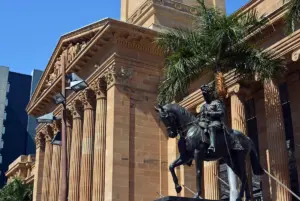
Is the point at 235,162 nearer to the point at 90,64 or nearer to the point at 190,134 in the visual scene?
the point at 190,134

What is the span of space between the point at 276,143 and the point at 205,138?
960 cm

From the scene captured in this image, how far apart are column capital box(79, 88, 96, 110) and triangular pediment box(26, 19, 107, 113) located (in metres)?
2.57

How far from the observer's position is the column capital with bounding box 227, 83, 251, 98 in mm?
23038

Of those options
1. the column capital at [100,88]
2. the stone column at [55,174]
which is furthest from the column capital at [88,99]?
the stone column at [55,174]

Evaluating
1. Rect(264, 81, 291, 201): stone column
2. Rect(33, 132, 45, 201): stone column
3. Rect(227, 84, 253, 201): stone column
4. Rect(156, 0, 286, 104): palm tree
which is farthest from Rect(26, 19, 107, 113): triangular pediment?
Rect(264, 81, 291, 201): stone column

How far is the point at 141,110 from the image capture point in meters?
28.7

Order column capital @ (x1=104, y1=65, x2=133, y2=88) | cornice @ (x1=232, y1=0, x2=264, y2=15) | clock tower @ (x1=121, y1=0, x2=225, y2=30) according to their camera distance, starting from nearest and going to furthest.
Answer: cornice @ (x1=232, y1=0, x2=264, y2=15) → column capital @ (x1=104, y1=65, x2=133, y2=88) → clock tower @ (x1=121, y1=0, x2=225, y2=30)

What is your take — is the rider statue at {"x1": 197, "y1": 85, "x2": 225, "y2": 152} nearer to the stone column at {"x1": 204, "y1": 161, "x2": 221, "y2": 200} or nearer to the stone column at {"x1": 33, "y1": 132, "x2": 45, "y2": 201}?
the stone column at {"x1": 204, "y1": 161, "x2": 221, "y2": 200}

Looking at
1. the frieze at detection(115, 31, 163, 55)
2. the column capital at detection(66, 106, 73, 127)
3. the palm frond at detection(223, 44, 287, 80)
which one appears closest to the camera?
the palm frond at detection(223, 44, 287, 80)

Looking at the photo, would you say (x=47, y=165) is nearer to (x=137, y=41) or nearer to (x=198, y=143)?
(x=137, y=41)

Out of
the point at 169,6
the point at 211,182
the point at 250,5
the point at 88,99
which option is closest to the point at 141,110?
the point at 88,99

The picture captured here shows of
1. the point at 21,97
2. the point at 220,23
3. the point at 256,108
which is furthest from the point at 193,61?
the point at 21,97

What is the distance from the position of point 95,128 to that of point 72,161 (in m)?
3.47

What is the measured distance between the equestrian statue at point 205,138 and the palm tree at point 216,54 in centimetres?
687
